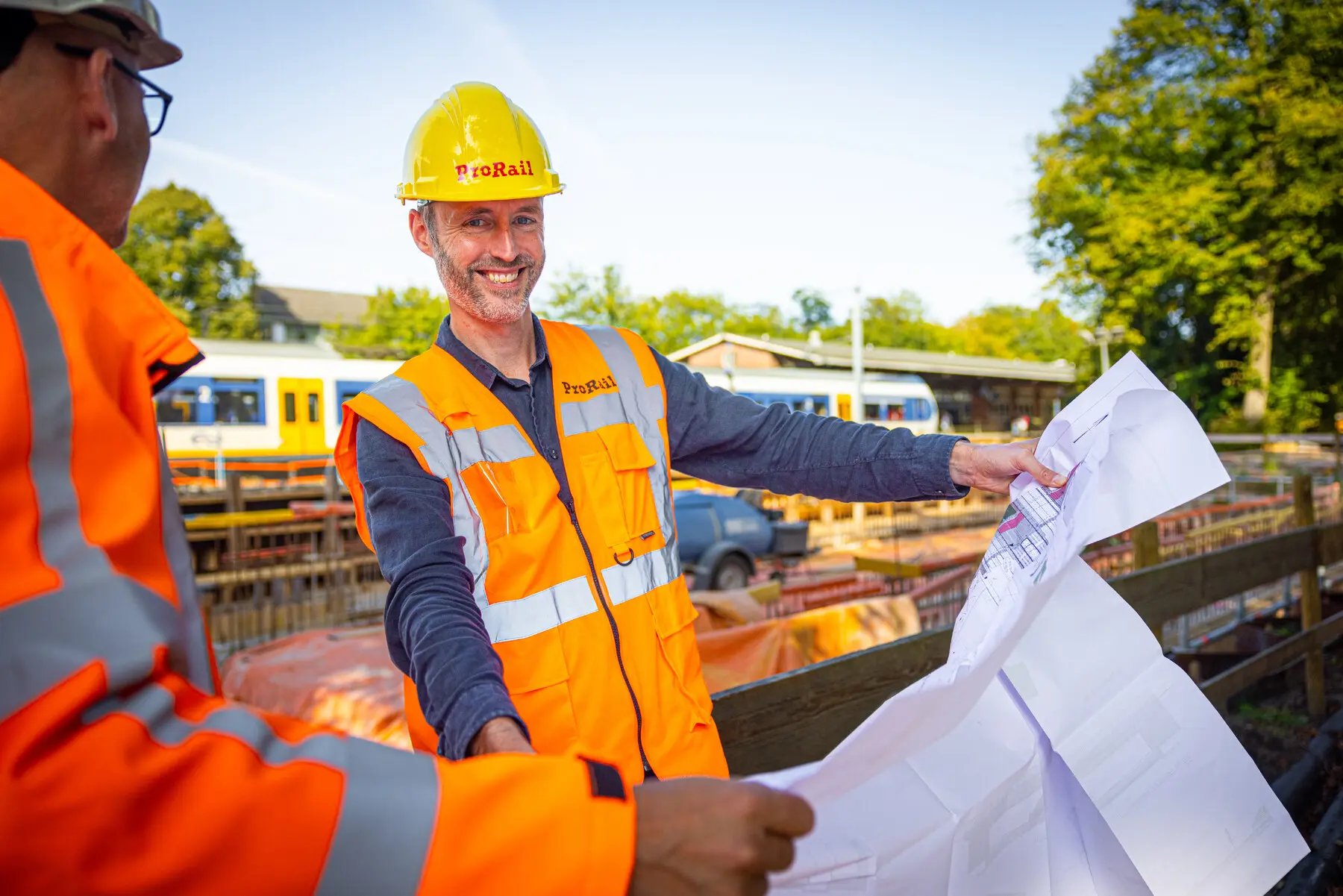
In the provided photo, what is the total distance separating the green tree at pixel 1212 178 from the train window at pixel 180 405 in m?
24.5

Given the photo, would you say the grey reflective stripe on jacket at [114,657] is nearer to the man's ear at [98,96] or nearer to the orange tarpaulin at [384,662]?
the man's ear at [98,96]

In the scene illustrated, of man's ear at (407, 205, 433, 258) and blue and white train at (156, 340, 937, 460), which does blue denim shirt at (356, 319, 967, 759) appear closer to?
man's ear at (407, 205, 433, 258)

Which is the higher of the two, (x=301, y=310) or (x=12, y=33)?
(x=301, y=310)

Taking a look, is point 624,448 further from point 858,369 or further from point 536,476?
point 858,369

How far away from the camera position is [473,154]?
1.83 meters

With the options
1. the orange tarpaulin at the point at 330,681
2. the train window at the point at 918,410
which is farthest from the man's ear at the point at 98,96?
the train window at the point at 918,410

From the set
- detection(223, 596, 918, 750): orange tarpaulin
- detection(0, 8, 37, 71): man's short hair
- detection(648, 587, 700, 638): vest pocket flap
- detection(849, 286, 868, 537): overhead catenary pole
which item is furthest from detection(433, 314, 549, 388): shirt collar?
detection(849, 286, 868, 537): overhead catenary pole

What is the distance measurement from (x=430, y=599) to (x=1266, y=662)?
4311 millimetres

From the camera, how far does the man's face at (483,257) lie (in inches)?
74.3

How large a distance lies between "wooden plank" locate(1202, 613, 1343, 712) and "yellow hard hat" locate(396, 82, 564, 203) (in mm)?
3102

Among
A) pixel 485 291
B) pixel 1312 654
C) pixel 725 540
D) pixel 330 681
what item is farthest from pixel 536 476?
pixel 725 540

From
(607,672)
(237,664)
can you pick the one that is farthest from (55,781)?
(237,664)

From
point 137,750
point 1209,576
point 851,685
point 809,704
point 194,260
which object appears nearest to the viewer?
point 137,750

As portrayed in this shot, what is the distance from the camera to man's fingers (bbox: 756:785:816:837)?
32.1 inches
